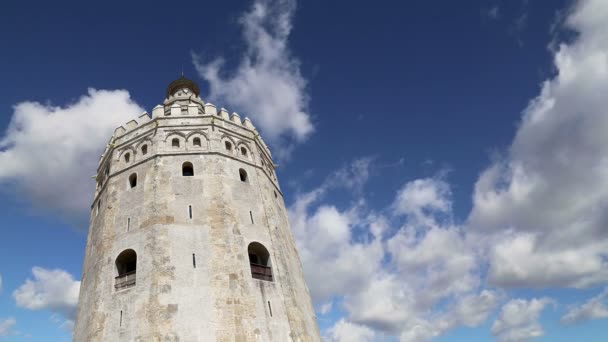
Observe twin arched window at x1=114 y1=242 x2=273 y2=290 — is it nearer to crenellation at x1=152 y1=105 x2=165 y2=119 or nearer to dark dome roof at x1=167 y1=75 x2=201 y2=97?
crenellation at x1=152 y1=105 x2=165 y2=119

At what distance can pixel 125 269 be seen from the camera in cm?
2177

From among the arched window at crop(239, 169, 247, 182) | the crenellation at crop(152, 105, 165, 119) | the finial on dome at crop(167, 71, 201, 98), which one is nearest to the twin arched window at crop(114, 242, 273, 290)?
the arched window at crop(239, 169, 247, 182)

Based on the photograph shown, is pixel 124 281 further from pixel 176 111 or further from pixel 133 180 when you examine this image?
pixel 176 111

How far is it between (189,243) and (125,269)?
4642mm

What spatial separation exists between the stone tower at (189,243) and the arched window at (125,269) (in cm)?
6

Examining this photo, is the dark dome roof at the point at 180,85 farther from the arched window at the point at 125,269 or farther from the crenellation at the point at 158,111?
the arched window at the point at 125,269

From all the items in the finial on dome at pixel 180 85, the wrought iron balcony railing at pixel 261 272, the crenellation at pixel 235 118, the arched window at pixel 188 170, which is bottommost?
the wrought iron balcony railing at pixel 261 272

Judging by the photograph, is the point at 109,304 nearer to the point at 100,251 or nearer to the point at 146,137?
the point at 100,251

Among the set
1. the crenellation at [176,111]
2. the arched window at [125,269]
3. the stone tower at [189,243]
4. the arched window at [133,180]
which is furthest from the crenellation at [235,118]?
the arched window at [125,269]

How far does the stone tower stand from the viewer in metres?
18.1

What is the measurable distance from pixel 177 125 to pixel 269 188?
693cm

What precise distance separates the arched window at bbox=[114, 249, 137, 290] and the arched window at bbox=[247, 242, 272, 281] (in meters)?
5.74

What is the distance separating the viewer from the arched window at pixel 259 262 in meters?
20.5

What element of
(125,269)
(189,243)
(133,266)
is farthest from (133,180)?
(189,243)
